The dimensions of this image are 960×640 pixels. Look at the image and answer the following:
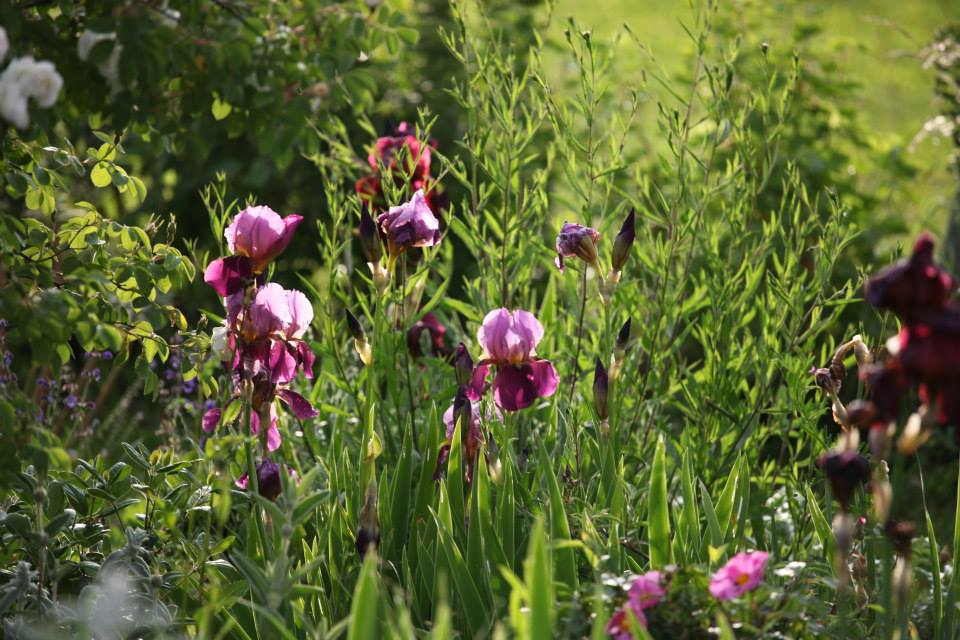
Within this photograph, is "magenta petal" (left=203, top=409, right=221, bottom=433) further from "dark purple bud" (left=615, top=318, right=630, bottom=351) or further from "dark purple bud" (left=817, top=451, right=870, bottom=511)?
"dark purple bud" (left=817, top=451, right=870, bottom=511)

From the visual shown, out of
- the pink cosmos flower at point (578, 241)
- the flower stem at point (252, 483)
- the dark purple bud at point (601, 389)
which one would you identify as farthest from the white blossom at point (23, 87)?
the dark purple bud at point (601, 389)

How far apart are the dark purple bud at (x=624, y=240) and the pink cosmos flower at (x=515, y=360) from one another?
22 centimetres

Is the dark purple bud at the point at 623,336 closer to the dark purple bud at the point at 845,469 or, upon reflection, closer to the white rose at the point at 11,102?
the dark purple bud at the point at 845,469

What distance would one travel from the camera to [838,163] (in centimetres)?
446

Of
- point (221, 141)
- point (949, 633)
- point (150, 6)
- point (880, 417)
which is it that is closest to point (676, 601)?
point (880, 417)

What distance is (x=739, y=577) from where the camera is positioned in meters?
1.46

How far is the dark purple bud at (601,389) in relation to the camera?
1.90 m

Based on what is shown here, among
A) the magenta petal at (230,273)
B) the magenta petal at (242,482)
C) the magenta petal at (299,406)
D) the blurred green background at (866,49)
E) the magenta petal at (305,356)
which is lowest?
the magenta petal at (242,482)

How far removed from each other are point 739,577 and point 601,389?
55 cm

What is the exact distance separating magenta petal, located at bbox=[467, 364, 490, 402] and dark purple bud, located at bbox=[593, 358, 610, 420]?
0.21 m

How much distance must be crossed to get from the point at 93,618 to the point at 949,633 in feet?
4.93

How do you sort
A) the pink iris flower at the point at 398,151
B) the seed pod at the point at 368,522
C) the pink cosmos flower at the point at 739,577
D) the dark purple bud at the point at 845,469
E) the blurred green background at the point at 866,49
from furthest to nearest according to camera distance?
the blurred green background at the point at 866,49
the pink iris flower at the point at 398,151
the seed pod at the point at 368,522
the pink cosmos flower at the point at 739,577
the dark purple bud at the point at 845,469

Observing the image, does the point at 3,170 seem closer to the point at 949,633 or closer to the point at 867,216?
the point at 949,633

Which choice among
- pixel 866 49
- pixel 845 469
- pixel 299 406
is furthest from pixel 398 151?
pixel 866 49
